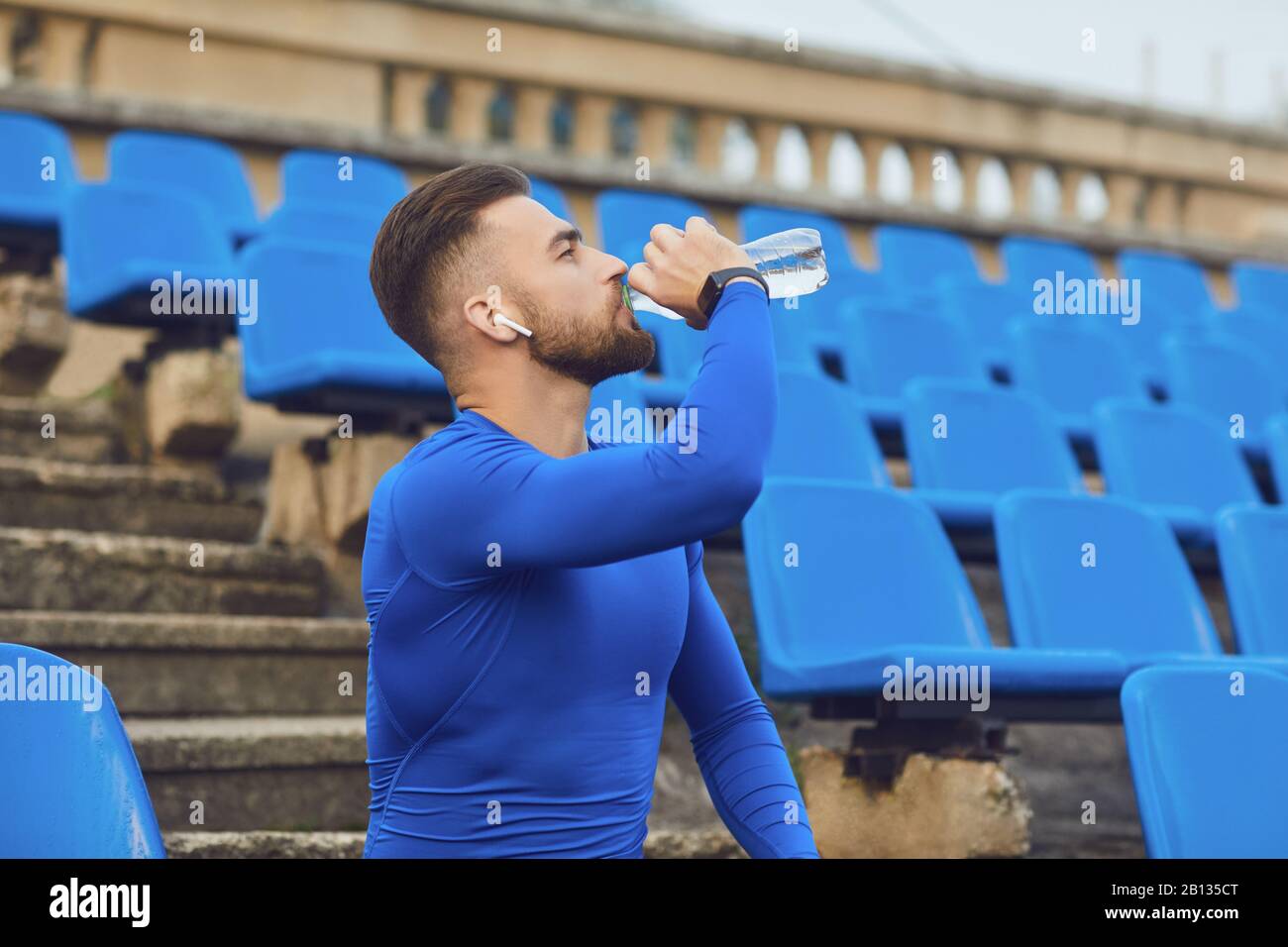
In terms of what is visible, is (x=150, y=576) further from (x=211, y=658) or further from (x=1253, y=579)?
(x=1253, y=579)

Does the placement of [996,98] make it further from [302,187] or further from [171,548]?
[171,548]

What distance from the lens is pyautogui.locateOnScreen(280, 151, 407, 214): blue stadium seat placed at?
446 cm

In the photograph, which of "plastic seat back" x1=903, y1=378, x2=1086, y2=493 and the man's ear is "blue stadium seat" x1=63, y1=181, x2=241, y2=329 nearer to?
"plastic seat back" x1=903, y1=378, x2=1086, y2=493

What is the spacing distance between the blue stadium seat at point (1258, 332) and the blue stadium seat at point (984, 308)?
0.68 meters

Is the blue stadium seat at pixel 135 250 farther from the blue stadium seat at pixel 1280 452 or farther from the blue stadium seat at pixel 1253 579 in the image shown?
the blue stadium seat at pixel 1280 452

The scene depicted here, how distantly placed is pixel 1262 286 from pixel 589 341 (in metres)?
5.32

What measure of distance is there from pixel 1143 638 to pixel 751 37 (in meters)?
3.97

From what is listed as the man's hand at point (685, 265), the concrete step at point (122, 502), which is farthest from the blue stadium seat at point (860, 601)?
the concrete step at point (122, 502)

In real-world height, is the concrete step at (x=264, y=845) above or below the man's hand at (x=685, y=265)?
below

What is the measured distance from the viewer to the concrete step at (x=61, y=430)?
10.6 feet

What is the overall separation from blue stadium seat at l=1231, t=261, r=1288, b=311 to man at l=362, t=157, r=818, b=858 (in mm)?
5108

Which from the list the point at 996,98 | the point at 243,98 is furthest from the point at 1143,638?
the point at 996,98

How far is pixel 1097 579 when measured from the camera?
8.50 feet

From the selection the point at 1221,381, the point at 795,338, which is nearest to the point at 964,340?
the point at 795,338
